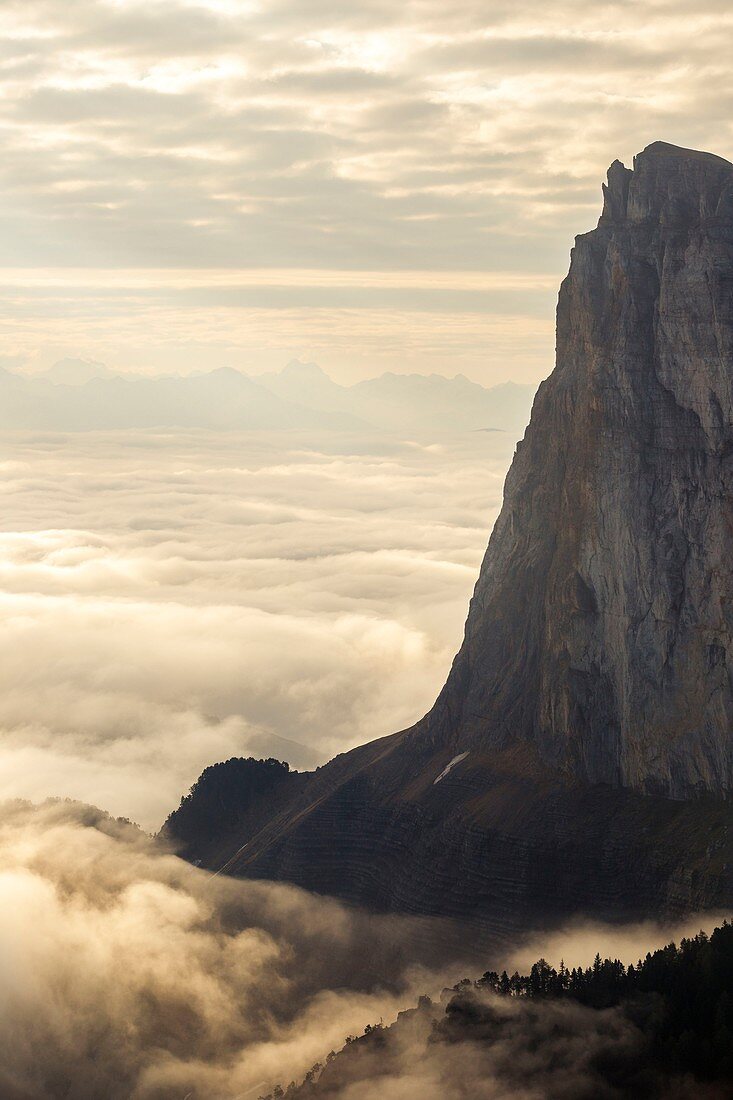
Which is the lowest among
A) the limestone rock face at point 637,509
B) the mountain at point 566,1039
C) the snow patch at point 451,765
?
the mountain at point 566,1039

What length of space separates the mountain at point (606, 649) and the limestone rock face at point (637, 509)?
235mm

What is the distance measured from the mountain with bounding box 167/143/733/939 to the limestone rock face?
235mm

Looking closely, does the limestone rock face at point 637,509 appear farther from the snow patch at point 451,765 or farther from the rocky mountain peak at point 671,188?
the snow patch at point 451,765

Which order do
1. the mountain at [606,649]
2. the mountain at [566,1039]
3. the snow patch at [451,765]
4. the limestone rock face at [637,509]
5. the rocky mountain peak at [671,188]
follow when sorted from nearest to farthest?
the mountain at [566,1039] → the mountain at [606,649] → the limestone rock face at [637,509] → the rocky mountain peak at [671,188] → the snow patch at [451,765]

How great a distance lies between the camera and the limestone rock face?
5251 inches

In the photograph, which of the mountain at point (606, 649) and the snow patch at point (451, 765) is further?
the snow patch at point (451, 765)

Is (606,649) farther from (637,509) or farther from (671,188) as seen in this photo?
(671,188)

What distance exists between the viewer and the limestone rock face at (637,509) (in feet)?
438

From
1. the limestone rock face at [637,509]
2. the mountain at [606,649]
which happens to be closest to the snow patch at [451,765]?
the mountain at [606,649]

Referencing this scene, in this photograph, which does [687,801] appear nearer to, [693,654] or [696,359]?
[693,654]

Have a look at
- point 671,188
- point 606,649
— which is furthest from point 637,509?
point 671,188

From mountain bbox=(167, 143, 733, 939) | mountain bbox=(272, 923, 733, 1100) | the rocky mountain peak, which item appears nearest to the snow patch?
mountain bbox=(167, 143, 733, 939)

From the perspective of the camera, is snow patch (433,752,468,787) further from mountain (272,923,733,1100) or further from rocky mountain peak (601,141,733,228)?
rocky mountain peak (601,141,733,228)

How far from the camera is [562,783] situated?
145250mm
